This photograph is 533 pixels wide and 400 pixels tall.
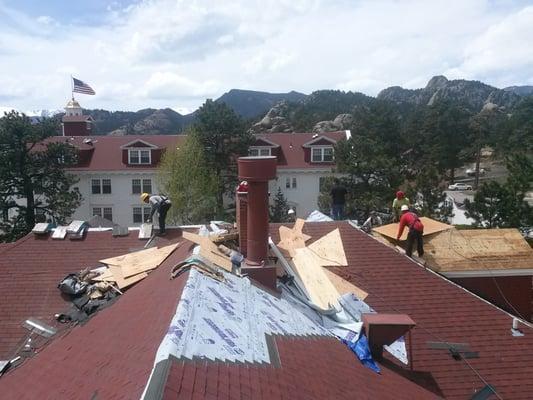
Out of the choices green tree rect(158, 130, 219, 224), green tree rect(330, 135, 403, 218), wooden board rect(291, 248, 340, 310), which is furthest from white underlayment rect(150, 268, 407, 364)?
green tree rect(158, 130, 219, 224)

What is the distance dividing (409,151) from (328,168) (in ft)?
93.8

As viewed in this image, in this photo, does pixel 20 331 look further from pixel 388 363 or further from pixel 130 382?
pixel 388 363

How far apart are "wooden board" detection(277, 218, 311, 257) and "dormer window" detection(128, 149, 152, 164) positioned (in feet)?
90.0

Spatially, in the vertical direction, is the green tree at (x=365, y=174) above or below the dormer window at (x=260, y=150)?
below

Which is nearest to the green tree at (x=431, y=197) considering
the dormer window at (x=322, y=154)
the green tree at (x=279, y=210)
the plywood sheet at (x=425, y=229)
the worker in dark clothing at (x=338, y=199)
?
the worker in dark clothing at (x=338, y=199)

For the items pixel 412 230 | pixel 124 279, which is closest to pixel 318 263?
pixel 412 230

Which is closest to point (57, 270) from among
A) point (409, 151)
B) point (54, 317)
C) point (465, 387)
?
point (54, 317)

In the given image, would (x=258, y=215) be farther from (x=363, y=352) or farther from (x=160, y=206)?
(x=160, y=206)

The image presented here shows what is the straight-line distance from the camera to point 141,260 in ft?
32.9

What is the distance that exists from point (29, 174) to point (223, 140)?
48.3ft

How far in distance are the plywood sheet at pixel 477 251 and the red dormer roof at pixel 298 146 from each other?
949 inches

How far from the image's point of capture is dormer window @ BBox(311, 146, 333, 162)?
38156mm

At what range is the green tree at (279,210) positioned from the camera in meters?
35.8

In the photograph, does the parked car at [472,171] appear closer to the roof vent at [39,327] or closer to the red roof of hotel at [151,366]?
the red roof of hotel at [151,366]
